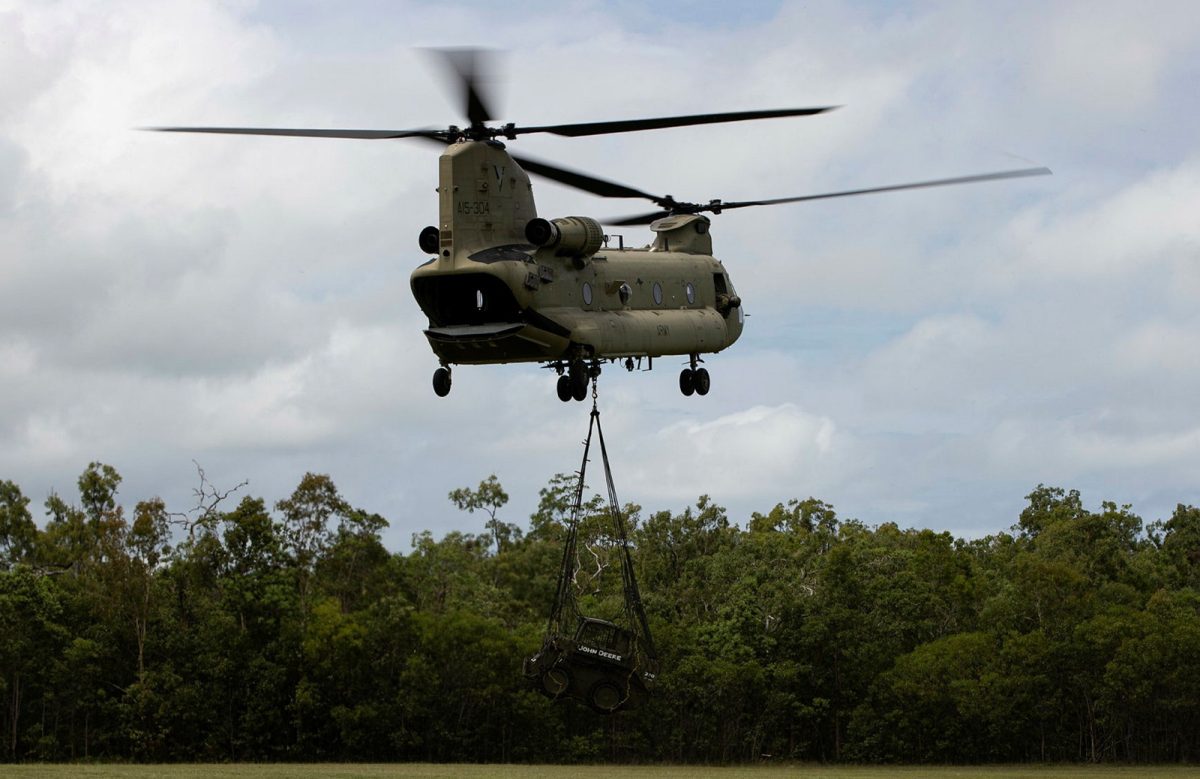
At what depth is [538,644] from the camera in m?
81.1

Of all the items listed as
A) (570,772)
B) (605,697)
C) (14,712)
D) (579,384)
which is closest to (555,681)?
(605,697)

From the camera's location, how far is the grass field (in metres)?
67.2

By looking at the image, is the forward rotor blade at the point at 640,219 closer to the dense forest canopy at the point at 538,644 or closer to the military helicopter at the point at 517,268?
the military helicopter at the point at 517,268

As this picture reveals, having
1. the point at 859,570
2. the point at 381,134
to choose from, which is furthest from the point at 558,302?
the point at 859,570

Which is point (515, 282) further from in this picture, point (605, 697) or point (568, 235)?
point (605, 697)

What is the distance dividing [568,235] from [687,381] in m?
6.20

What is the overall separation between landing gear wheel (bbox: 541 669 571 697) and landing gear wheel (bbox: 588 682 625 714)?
0.50m

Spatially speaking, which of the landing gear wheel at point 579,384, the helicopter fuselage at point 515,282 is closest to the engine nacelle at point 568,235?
the helicopter fuselage at point 515,282

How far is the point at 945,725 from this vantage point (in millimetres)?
84562

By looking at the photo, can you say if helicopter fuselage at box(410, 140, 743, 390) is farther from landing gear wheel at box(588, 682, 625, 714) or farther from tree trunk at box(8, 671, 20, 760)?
tree trunk at box(8, 671, 20, 760)

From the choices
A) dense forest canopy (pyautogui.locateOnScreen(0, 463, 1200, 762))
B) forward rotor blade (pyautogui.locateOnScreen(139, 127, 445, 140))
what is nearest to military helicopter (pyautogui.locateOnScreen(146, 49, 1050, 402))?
forward rotor blade (pyautogui.locateOnScreen(139, 127, 445, 140))

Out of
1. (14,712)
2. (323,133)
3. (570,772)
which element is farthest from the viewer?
(14,712)

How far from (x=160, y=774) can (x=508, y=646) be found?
1878 cm

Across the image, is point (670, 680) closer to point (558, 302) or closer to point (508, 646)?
point (508, 646)
